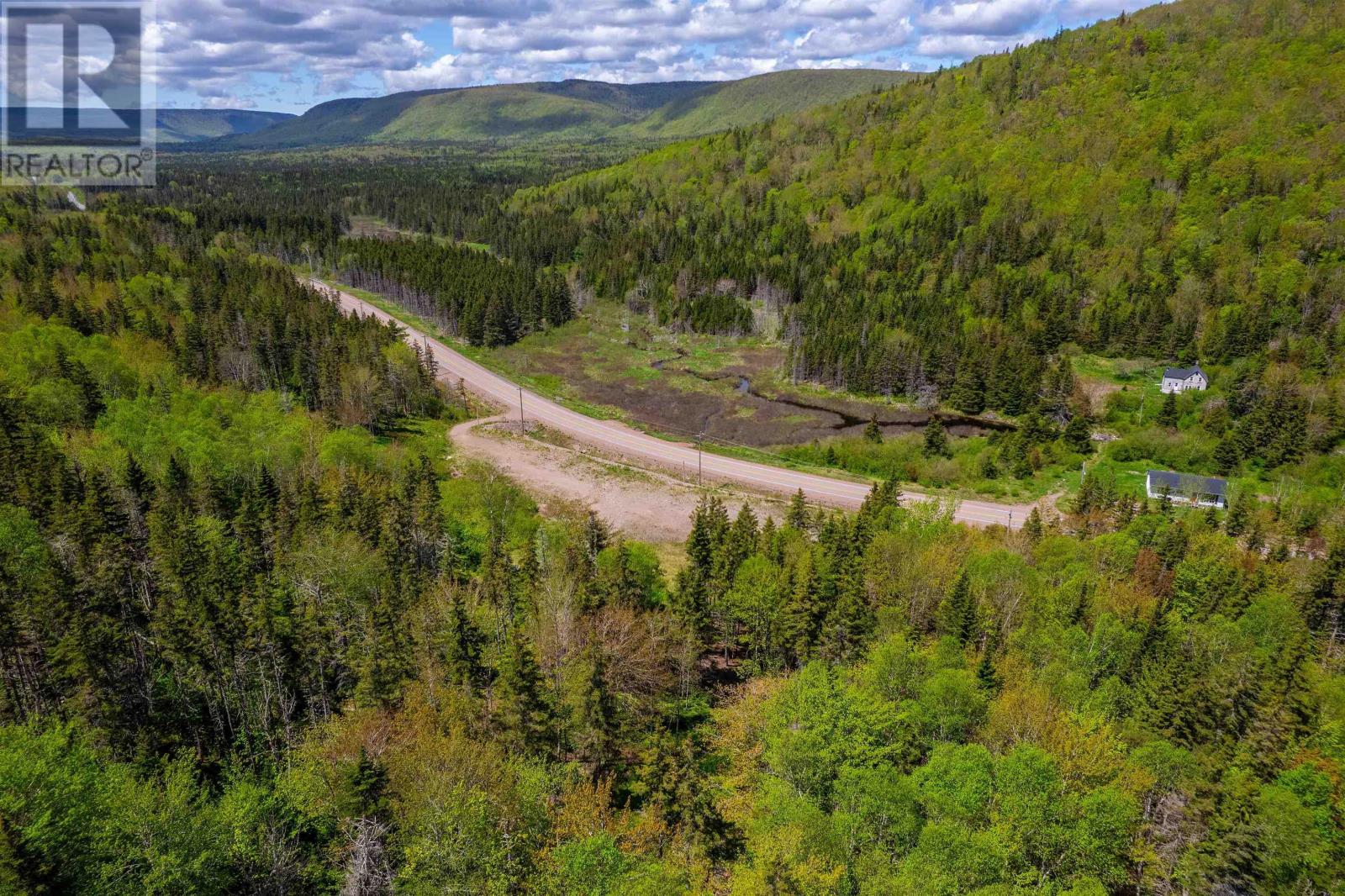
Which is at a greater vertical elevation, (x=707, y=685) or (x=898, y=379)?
(x=898, y=379)

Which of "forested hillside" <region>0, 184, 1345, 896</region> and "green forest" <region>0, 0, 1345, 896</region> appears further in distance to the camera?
"green forest" <region>0, 0, 1345, 896</region>

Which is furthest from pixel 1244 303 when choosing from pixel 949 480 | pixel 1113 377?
pixel 949 480

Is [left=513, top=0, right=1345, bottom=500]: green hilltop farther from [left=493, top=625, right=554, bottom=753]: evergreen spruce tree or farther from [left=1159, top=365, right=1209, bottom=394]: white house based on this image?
[left=493, top=625, right=554, bottom=753]: evergreen spruce tree

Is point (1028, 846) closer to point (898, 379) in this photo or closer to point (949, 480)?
point (949, 480)

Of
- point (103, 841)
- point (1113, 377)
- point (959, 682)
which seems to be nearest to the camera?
point (103, 841)

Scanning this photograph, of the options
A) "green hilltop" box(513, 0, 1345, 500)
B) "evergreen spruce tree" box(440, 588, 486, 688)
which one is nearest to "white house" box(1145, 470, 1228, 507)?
"green hilltop" box(513, 0, 1345, 500)

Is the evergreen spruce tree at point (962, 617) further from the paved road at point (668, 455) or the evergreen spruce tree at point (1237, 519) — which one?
the evergreen spruce tree at point (1237, 519)
